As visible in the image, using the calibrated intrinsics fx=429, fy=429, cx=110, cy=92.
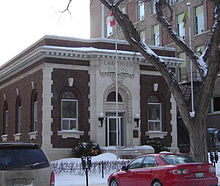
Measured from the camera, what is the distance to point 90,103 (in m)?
28.9

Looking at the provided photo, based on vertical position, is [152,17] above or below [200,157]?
above

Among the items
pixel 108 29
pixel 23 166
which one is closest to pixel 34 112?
pixel 23 166

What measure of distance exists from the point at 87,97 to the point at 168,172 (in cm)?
1699

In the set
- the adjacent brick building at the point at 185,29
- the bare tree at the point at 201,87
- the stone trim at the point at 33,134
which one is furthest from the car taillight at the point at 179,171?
the adjacent brick building at the point at 185,29

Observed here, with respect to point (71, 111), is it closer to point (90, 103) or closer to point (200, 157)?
point (90, 103)

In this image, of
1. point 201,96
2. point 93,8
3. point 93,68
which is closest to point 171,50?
point 93,68

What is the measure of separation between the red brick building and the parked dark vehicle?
17.9 metres

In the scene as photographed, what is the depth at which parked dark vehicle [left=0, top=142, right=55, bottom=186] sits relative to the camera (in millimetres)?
8977

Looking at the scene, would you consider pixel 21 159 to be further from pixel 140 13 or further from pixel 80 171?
pixel 140 13

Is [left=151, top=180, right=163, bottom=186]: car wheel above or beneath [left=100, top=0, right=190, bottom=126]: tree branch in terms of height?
beneath

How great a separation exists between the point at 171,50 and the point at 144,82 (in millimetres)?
3947

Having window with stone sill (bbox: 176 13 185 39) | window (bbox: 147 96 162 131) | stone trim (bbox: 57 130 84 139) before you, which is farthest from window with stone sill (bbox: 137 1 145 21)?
stone trim (bbox: 57 130 84 139)

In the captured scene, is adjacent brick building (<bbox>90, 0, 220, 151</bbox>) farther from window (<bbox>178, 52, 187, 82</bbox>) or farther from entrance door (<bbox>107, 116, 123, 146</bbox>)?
entrance door (<bbox>107, 116, 123, 146</bbox>)

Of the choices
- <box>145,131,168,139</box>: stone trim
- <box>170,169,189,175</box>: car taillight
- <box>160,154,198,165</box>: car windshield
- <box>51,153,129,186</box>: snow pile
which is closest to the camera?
<box>170,169,189,175</box>: car taillight
